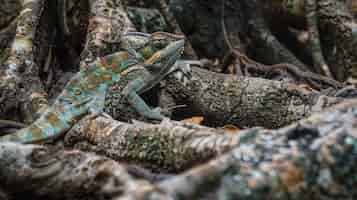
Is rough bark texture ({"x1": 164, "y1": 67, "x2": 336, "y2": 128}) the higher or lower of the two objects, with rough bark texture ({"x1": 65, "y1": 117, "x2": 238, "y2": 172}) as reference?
lower

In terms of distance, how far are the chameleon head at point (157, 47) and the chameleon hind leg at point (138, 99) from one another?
6.9 inches

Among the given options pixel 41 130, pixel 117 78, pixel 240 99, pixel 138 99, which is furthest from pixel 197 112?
pixel 41 130

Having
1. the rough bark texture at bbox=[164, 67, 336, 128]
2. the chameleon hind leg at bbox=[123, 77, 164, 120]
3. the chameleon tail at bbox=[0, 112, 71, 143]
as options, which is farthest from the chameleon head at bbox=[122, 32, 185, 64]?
the chameleon tail at bbox=[0, 112, 71, 143]

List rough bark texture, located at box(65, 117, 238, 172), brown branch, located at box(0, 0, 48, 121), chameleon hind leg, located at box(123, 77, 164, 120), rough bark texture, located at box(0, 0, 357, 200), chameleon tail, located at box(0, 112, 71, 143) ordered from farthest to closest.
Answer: brown branch, located at box(0, 0, 48, 121), chameleon hind leg, located at box(123, 77, 164, 120), chameleon tail, located at box(0, 112, 71, 143), rough bark texture, located at box(65, 117, 238, 172), rough bark texture, located at box(0, 0, 357, 200)

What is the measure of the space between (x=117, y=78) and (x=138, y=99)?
0.78 ft

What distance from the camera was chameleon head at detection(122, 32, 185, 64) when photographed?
146 inches

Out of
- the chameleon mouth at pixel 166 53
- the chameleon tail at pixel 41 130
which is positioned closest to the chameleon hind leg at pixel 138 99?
the chameleon mouth at pixel 166 53

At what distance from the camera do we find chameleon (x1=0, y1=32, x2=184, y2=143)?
3.47 meters

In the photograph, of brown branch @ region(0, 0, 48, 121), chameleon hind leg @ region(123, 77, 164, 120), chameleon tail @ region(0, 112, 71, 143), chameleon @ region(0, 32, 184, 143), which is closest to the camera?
chameleon tail @ region(0, 112, 71, 143)

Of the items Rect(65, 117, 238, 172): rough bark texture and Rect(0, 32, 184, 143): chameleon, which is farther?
Rect(0, 32, 184, 143): chameleon

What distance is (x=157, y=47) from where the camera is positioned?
3.72 meters

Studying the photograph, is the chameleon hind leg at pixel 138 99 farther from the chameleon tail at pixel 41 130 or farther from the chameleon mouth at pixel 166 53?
the chameleon tail at pixel 41 130

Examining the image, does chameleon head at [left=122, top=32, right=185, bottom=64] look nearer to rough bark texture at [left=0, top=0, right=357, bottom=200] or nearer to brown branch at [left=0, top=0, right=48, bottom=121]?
rough bark texture at [left=0, top=0, right=357, bottom=200]

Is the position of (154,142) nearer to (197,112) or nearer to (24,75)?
(197,112)
